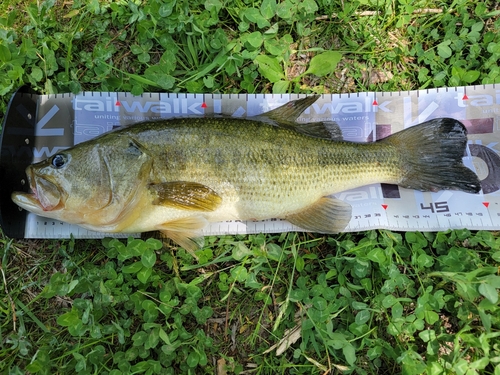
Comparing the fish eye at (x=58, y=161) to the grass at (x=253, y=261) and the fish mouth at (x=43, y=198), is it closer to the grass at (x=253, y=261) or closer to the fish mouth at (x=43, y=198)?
the fish mouth at (x=43, y=198)

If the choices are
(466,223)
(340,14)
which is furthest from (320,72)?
(466,223)

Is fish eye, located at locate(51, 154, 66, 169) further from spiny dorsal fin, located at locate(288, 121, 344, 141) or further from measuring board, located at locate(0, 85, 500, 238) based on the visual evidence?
spiny dorsal fin, located at locate(288, 121, 344, 141)

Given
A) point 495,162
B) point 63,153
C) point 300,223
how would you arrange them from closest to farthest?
point 63,153, point 300,223, point 495,162

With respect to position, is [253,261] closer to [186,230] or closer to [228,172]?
[186,230]

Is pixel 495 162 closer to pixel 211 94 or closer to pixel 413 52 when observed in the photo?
pixel 413 52

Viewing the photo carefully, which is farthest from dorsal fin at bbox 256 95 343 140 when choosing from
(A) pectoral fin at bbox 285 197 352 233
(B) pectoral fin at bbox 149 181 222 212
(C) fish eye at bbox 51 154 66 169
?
(C) fish eye at bbox 51 154 66 169

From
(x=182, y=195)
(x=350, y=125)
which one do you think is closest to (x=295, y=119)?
(x=350, y=125)

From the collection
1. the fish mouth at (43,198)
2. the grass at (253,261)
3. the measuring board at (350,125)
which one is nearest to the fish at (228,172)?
the fish mouth at (43,198)
